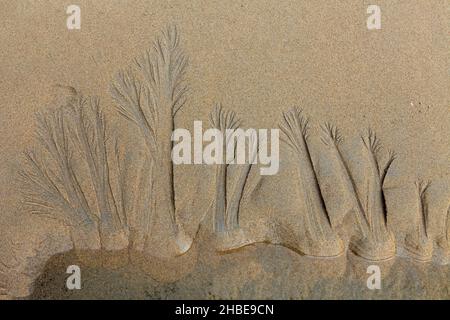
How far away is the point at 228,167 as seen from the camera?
5.83 ft

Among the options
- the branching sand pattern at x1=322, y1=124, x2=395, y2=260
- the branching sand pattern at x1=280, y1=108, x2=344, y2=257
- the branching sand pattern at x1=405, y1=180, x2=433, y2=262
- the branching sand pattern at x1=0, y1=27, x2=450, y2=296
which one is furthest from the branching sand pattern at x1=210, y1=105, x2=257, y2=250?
the branching sand pattern at x1=405, y1=180, x2=433, y2=262

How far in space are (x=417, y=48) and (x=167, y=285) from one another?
153 centimetres

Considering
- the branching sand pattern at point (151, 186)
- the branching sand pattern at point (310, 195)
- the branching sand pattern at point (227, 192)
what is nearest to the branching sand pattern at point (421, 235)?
the branching sand pattern at point (151, 186)

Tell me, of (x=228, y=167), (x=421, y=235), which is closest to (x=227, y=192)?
(x=228, y=167)

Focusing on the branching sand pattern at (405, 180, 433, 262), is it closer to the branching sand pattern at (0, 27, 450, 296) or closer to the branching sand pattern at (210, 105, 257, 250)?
the branching sand pattern at (0, 27, 450, 296)

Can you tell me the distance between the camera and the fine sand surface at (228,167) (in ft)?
5.71

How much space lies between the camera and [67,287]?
5.69 feet

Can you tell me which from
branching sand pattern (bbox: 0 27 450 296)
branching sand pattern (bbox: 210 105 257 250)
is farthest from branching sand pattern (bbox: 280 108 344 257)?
branching sand pattern (bbox: 210 105 257 250)

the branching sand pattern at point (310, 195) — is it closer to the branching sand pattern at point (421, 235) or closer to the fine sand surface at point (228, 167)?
the fine sand surface at point (228, 167)

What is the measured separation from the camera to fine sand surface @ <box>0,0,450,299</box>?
5.71 ft

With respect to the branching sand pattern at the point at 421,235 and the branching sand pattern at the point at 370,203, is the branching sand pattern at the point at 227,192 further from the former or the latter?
the branching sand pattern at the point at 421,235

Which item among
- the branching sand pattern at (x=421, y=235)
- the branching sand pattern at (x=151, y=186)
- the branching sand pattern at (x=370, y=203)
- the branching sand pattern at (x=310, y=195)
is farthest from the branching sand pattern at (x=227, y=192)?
the branching sand pattern at (x=421, y=235)
